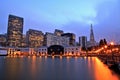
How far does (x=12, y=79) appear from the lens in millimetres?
34344

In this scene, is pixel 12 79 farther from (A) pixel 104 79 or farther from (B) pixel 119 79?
(B) pixel 119 79

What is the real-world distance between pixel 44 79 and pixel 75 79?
5.22 meters

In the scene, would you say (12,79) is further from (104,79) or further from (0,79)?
(104,79)

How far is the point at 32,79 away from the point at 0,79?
5.13 metres

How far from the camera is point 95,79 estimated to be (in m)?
35.9

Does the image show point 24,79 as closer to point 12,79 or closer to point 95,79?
point 12,79

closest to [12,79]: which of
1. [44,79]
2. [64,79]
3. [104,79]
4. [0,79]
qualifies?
[0,79]

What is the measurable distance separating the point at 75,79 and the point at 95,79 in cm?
337

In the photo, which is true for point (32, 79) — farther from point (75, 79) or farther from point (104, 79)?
point (104, 79)

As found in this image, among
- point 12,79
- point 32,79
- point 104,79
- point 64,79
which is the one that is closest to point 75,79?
point 64,79

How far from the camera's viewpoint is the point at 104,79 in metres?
35.8

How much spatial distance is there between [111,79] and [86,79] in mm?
4247

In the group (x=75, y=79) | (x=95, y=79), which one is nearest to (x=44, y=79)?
(x=75, y=79)

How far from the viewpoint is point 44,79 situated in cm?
3556
